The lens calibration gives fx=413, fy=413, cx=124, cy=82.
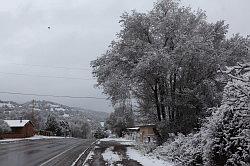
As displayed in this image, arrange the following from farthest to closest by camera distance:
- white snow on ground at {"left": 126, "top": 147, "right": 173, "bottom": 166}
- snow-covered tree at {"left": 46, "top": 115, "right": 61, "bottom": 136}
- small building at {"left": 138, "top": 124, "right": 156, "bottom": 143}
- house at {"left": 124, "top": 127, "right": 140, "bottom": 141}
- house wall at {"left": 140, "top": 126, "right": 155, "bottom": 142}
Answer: snow-covered tree at {"left": 46, "top": 115, "right": 61, "bottom": 136}, house at {"left": 124, "top": 127, "right": 140, "bottom": 141}, house wall at {"left": 140, "top": 126, "right": 155, "bottom": 142}, small building at {"left": 138, "top": 124, "right": 156, "bottom": 143}, white snow on ground at {"left": 126, "top": 147, "right": 173, "bottom": 166}

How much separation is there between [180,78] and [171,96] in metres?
1.78

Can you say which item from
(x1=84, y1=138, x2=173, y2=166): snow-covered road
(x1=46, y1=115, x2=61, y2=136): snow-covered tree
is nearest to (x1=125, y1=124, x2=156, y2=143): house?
(x1=84, y1=138, x2=173, y2=166): snow-covered road

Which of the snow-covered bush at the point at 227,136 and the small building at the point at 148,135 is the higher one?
the small building at the point at 148,135

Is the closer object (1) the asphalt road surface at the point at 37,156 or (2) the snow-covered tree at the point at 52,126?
(1) the asphalt road surface at the point at 37,156

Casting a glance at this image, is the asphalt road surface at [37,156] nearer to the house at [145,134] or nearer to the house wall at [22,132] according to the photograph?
the house at [145,134]

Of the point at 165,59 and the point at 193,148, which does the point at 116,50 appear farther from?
the point at 193,148

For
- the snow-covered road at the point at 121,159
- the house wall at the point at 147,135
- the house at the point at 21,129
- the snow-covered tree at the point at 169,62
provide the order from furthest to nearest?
the house at the point at 21,129
the house wall at the point at 147,135
the snow-covered tree at the point at 169,62
the snow-covered road at the point at 121,159

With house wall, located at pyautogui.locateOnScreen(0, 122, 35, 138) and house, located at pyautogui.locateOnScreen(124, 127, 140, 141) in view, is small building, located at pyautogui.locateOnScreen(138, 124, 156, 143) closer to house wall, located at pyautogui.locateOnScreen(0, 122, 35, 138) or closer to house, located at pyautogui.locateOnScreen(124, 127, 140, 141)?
house, located at pyautogui.locateOnScreen(124, 127, 140, 141)

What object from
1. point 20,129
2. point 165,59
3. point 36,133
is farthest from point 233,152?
point 36,133

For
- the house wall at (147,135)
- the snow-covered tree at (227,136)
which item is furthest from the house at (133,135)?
the snow-covered tree at (227,136)

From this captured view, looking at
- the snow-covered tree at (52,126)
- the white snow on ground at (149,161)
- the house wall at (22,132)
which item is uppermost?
the snow-covered tree at (52,126)

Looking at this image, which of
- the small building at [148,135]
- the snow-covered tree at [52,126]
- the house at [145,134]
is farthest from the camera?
the snow-covered tree at [52,126]

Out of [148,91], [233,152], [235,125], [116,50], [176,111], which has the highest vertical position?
[116,50]

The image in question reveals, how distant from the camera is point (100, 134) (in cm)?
14162
